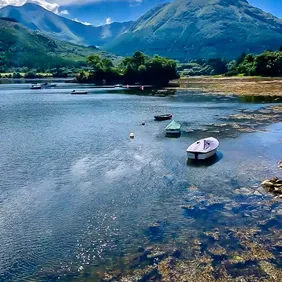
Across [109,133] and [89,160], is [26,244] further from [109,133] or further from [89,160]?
[109,133]

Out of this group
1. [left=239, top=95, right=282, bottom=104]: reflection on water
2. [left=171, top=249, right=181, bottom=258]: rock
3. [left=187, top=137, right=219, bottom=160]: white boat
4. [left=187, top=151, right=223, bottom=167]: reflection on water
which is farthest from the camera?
[left=239, top=95, right=282, bottom=104]: reflection on water

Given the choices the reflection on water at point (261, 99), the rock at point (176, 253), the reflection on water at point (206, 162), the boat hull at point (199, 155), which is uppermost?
the rock at point (176, 253)

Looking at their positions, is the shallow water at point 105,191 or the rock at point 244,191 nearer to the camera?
the shallow water at point 105,191

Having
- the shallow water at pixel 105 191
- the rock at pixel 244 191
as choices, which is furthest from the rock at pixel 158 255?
the rock at pixel 244 191

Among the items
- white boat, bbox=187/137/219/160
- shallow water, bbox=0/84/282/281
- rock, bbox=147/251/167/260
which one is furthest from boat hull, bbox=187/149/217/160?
rock, bbox=147/251/167/260

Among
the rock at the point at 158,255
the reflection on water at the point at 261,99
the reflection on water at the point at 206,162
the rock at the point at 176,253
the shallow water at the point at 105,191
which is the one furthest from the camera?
the reflection on water at the point at 261,99

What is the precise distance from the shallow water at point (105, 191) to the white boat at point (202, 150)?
4.76ft

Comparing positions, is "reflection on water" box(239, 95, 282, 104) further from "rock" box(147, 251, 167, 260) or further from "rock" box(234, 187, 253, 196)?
"rock" box(147, 251, 167, 260)

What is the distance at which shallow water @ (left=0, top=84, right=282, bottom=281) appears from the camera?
26281 mm

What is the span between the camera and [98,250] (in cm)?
2644

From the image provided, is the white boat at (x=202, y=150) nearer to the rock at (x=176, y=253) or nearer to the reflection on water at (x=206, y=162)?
the reflection on water at (x=206, y=162)

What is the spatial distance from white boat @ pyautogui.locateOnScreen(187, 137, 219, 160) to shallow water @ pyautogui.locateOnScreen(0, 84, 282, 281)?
1.45 meters

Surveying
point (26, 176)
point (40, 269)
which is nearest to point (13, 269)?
point (40, 269)

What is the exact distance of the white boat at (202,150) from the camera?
4922cm
